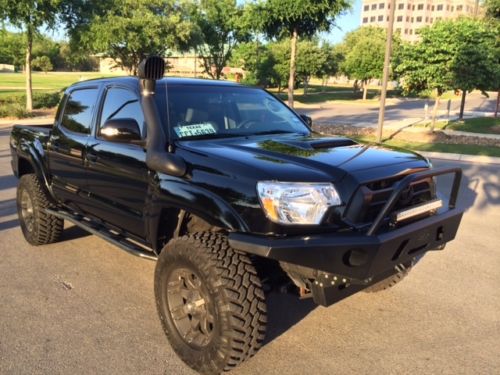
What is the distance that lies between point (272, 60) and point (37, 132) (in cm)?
3724

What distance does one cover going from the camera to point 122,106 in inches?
159

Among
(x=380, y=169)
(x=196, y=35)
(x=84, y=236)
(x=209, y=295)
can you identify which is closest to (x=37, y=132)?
(x=84, y=236)

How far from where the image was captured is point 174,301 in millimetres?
3270

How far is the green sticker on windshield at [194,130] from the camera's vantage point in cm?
358

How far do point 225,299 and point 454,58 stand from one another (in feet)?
51.3

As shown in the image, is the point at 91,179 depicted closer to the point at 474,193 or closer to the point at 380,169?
the point at 380,169

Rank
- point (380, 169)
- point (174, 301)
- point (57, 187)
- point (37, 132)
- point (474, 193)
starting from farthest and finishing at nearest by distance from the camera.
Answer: point (474, 193) → point (37, 132) → point (57, 187) → point (174, 301) → point (380, 169)

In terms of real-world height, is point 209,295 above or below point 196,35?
below

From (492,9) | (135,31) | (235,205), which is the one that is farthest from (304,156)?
(135,31)

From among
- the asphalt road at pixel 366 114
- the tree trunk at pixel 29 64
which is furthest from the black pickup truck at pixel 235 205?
the tree trunk at pixel 29 64

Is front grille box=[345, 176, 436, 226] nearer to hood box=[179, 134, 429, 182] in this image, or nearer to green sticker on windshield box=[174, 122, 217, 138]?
hood box=[179, 134, 429, 182]

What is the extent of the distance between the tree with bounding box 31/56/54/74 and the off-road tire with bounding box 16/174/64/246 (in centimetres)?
9837

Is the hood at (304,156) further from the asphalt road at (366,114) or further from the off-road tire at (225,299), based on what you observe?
the asphalt road at (366,114)

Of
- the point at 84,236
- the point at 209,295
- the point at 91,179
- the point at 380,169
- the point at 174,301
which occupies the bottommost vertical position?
the point at 84,236
